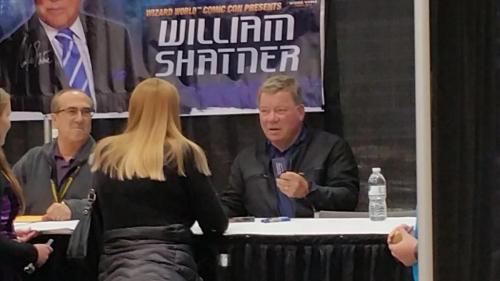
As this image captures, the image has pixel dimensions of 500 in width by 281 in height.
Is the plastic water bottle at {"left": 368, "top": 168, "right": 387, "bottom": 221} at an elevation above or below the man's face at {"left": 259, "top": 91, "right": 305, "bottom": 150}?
below

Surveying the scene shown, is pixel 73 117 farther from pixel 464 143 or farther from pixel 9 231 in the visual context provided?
pixel 464 143

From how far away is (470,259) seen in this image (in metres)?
1.47

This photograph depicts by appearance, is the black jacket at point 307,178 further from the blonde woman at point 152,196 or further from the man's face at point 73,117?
the blonde woman at point 152,196

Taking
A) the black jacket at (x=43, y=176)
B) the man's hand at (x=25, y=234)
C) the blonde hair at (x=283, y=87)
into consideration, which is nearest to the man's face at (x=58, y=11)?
the black jacket at (x=43, y=176)

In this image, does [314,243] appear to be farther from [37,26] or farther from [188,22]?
[37,26]

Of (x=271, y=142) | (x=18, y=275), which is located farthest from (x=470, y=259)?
(x=271, y=142)

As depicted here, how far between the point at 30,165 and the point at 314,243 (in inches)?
74.1

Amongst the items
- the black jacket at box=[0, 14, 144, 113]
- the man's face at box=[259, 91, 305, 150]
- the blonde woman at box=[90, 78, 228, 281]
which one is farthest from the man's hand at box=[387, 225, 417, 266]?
the black jacket at box=[0, 14, 144, 113]

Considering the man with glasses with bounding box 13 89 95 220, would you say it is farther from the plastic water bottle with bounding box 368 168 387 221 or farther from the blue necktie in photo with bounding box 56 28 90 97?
the plastic water bottle with bounding box 368 168 387 221

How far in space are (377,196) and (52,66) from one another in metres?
2.08

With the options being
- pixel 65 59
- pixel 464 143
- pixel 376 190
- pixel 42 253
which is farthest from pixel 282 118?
pixel 464 143

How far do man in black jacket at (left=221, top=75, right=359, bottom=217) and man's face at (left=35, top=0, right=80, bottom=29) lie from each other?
1.21 meters

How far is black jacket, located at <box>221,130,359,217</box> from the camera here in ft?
13.1

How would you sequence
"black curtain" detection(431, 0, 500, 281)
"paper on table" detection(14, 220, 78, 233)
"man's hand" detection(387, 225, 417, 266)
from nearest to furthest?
"black curtain" detection(431, 0, 500, 281)
"man's hand" detection(387, 225, 417, 266)
"paper on table" detection(14, 220, 78, 233)
